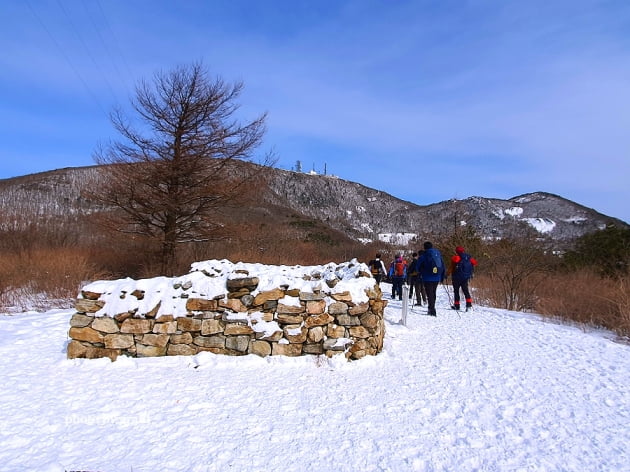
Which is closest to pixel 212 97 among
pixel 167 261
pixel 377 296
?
pixel 167 261

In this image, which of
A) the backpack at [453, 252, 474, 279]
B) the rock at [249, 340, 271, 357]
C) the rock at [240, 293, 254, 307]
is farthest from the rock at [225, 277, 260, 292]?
the backpack at [453, 252, 474, 279]

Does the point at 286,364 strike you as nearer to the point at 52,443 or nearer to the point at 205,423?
the point at 205,423

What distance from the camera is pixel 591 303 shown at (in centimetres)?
1002

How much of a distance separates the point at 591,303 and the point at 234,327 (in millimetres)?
9902

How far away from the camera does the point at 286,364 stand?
582cm

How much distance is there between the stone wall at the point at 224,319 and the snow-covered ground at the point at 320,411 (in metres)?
0.24

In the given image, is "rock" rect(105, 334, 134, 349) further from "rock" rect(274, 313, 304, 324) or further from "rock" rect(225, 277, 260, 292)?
"rock" rect(274, 313, 304, 324)

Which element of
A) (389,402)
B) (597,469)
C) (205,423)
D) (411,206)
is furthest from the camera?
(411,206)

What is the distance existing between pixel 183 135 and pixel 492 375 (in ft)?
42.3

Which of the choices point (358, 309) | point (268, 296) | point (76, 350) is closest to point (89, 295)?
point (76, 350)

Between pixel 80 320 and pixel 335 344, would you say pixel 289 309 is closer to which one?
pixel 335 344

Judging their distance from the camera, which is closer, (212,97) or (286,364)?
(286,364)

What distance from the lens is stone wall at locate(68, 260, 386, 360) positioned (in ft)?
Answer: 19.4

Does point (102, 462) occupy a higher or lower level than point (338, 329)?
lower
